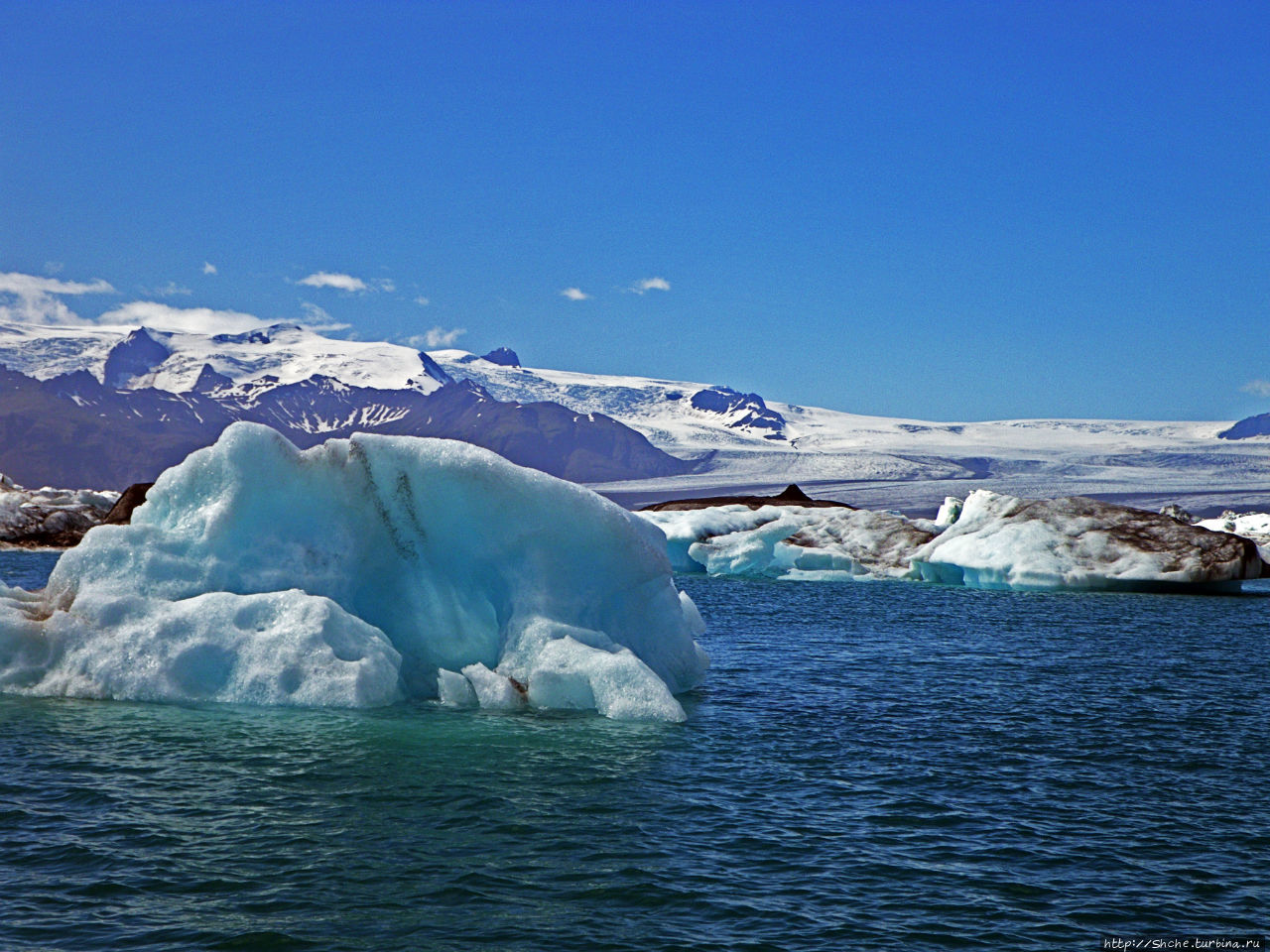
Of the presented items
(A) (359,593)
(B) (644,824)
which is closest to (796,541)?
(A) (359,593)

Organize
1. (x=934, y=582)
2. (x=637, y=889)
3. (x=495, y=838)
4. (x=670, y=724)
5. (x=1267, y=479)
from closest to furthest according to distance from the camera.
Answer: (x=637, y=889)
(x=495, y=838)
(x=670, y=724)
(x=934, y=582)
(x=1267, y=479)

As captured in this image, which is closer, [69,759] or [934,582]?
[69,759]

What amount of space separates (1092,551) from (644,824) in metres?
36.1

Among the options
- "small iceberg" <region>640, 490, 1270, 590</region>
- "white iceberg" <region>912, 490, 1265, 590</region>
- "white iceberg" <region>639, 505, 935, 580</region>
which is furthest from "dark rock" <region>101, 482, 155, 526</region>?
"white iceberg" <region>912, 490, 1265, 590</region>

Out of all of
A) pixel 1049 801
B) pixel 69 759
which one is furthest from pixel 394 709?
pixel 1049 801

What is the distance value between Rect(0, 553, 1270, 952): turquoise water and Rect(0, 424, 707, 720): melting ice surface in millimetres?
685

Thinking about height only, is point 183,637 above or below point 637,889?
above

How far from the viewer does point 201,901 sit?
28.0 ft

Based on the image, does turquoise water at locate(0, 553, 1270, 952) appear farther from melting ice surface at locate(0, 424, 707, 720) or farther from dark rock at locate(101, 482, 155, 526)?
dark rock at locate(101, 482, 155, 526)

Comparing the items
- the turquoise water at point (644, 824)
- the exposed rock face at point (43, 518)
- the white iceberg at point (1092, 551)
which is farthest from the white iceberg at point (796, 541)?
the exposed rock face at point (43, 518)

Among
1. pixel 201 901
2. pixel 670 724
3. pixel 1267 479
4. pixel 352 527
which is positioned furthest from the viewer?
pixel 1267 479

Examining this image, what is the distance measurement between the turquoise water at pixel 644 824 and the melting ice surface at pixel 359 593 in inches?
27.0

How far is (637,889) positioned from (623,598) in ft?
28.9

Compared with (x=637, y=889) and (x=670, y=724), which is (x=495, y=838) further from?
(x=670, y=724)
